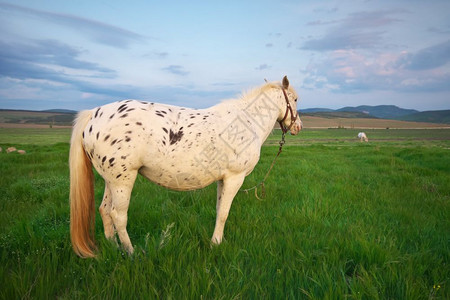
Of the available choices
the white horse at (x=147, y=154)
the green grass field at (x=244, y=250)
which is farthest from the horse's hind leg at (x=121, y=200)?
the green grass field at (x=244, y=250)

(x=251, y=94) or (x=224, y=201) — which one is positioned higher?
(x=251, y=94)

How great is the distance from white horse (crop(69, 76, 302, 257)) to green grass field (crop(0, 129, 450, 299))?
0.42 metres

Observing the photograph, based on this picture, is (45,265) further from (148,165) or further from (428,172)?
(428,172)

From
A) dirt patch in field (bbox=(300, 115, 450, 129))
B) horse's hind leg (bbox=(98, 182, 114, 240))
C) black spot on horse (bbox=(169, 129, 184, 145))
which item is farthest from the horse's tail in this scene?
dirt patch in field (bbox=(300, 115, 450, 129))

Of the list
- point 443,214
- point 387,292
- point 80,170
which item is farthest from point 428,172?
point 80,170

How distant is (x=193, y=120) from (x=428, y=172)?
9116 millimetres

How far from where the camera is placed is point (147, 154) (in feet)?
10.1

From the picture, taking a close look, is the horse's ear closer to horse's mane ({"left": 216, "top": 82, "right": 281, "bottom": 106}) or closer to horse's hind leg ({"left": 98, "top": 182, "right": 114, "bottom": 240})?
horse's mane ({"left": 216, "top": 82, "right": 281, "bottom": 106})

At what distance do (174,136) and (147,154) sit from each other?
40cm

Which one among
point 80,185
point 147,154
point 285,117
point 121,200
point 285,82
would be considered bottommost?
point 121,200

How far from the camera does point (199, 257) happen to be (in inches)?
112

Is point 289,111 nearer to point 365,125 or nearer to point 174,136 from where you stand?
point 174,136

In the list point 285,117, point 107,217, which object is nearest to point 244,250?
point 107,217

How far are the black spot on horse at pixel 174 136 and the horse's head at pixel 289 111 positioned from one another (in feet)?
6.66
